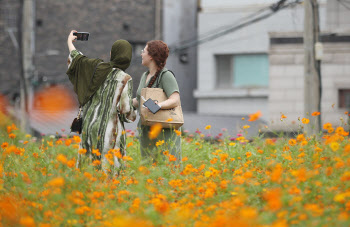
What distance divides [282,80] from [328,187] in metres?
13.0

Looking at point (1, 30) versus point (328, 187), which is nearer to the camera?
point (328, 187)

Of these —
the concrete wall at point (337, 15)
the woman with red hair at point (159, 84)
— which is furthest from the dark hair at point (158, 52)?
the concrete wall at point (337, 15)

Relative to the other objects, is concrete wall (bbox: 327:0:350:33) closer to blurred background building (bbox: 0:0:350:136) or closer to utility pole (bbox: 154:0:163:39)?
blurred background building (bbox: 0:0:350:136)

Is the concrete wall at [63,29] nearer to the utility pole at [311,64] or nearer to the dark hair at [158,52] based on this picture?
the utility pole at [311,64]

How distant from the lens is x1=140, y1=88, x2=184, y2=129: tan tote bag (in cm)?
589

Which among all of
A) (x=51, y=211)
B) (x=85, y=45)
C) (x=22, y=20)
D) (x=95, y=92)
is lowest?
(x=51, y=211)

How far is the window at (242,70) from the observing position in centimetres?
2058

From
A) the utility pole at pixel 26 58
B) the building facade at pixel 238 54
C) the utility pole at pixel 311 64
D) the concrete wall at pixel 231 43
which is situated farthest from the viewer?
the concrete wall at pixel 231 43

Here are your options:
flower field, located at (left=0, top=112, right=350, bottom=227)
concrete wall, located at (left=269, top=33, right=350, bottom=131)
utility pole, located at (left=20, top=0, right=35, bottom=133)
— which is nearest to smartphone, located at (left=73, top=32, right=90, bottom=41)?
flower field, located at (left=0, top=112, right=350, bottom=227)

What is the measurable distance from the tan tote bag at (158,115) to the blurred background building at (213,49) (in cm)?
840

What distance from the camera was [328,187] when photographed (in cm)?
446

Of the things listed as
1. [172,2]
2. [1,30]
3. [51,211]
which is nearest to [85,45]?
[51,211]

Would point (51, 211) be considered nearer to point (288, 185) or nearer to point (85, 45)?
point (288, 185)

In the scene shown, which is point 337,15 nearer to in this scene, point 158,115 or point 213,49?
point 213,49
